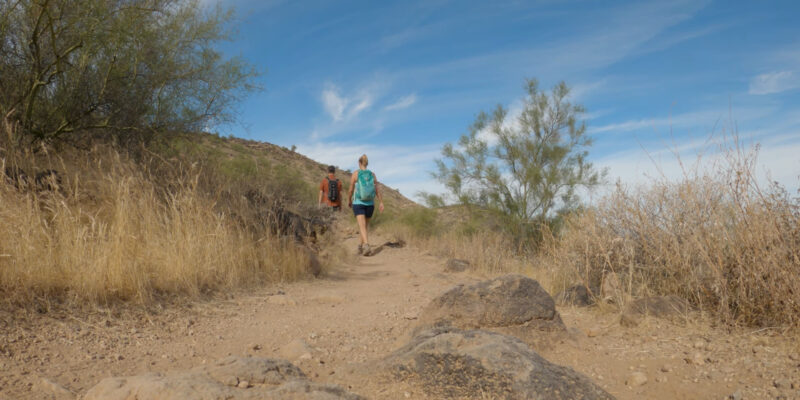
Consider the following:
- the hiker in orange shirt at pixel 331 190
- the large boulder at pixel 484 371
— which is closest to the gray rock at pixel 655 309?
the large boulder at pixel 484 371

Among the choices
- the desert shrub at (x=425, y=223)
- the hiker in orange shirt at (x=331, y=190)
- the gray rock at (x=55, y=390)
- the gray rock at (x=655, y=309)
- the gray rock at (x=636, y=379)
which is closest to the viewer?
the gray rock at (x=55, y=390)

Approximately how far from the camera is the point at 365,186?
898 centimetres

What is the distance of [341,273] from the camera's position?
7.62 m

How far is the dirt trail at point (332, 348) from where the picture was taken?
2.91 metres

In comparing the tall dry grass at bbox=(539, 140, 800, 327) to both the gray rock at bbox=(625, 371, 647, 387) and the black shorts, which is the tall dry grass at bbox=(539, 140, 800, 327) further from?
the black shorts

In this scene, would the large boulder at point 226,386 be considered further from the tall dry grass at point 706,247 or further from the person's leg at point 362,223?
the person's leg at point 362,223

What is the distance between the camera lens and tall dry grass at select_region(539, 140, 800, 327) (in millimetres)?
3791

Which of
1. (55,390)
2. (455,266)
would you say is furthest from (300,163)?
(55,390)

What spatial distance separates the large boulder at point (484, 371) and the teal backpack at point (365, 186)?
6295 millimetres

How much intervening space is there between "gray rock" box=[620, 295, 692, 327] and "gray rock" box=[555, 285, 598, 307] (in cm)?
79

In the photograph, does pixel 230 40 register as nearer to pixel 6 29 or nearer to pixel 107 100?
pixel 107 100

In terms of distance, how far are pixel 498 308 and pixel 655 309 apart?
57.3 inches

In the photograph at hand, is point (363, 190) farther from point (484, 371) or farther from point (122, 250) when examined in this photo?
point (484, 371)

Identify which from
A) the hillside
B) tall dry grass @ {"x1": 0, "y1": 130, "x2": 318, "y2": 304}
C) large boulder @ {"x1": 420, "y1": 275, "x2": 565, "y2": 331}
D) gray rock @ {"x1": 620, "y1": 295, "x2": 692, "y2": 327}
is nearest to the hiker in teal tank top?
tall dry grass @ {"x1": 0, "y1": 130, "x2": 318, "y2": 304}
